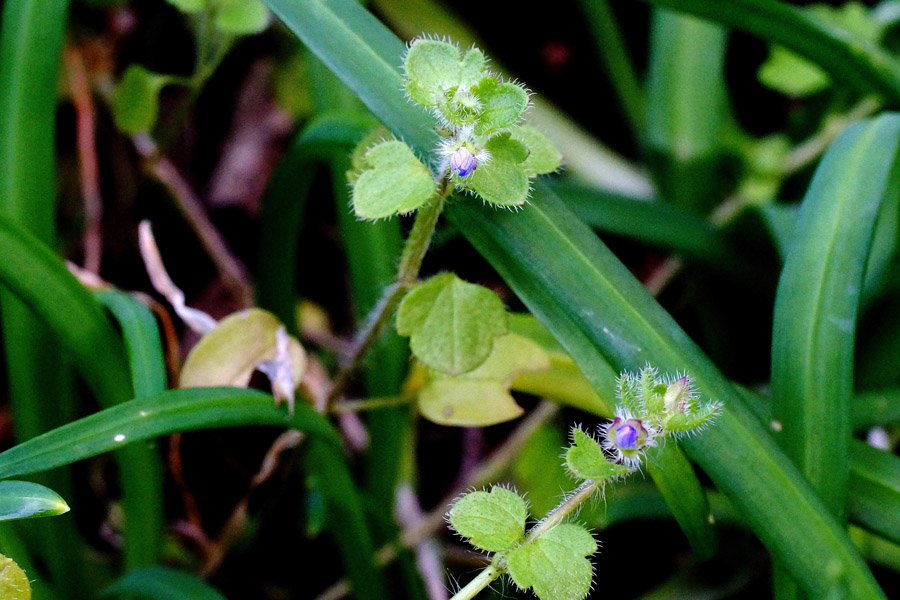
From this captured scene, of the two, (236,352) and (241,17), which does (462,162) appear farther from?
(241,17)

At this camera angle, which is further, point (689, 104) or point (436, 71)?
point (689, 104)

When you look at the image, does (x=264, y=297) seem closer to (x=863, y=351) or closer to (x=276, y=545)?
(x=276, y=545)

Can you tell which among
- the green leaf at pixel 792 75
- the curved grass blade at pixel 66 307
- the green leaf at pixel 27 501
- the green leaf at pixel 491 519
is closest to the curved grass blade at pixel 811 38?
the green leaf at pixel 792 75

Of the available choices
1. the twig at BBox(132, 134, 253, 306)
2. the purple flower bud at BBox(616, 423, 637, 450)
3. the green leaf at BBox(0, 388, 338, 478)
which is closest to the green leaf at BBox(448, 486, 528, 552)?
the purple flower bud at BBox(616, 423, 637, 450)

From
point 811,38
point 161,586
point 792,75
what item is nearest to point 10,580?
point 161,586

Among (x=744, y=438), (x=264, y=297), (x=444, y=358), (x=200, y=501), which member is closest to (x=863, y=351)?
(x=744, y=438)

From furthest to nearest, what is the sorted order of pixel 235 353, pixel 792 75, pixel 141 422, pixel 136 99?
pixel 792 75 → pixel 136 99 → pixel 235 353 → pixel 141 422

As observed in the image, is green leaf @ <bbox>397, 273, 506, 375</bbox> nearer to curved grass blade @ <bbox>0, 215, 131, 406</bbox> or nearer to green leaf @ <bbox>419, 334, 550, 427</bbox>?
green leaf @ <bbox>419, 334, 550, 427</bbox>
